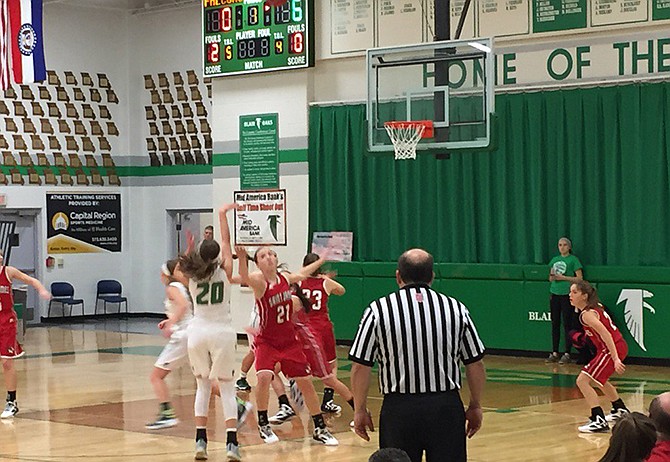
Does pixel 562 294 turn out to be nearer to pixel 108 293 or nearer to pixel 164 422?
pixel 164 422

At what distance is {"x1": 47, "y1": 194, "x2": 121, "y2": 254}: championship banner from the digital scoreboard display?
6386 mm

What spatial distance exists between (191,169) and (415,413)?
20.7 m

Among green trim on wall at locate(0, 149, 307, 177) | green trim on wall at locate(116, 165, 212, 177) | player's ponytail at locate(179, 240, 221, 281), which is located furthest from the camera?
green trim on wall at locate(116, 165, 212, 177)

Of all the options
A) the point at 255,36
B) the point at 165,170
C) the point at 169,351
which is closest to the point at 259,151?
the point at 255,36

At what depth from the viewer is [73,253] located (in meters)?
26.2

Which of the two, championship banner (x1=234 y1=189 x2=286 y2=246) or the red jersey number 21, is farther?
championship banner (x1=234 y1=189 x2=286 y2=246)

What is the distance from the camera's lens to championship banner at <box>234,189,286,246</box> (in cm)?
2055

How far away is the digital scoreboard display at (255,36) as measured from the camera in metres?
19.9

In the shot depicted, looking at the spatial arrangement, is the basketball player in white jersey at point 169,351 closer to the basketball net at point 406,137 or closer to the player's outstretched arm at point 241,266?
the player's outstretched arm at point 241,266

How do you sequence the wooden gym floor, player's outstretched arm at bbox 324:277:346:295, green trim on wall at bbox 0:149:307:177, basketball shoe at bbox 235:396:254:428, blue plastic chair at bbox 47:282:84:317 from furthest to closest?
blue plastic chair at bbox 47:282:84:317 < green trim on wall at bbox 0:149:307:177 < player's outstretched arm at bbox 324:277:346:295 < basketball shoe at bbox 235:396:254:428 < the wooden gym floor

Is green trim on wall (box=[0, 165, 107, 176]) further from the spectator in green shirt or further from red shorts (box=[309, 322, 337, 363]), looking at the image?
red shorts (box=[309, 322, 337, 363])

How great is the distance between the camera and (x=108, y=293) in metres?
26.6

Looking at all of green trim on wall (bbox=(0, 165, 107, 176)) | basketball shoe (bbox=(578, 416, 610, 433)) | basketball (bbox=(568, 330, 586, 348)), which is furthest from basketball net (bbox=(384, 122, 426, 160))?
green trim on wall (bbox=(0, 165, 107, 176))

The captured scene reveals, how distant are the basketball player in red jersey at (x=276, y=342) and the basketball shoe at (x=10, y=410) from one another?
125 inches
